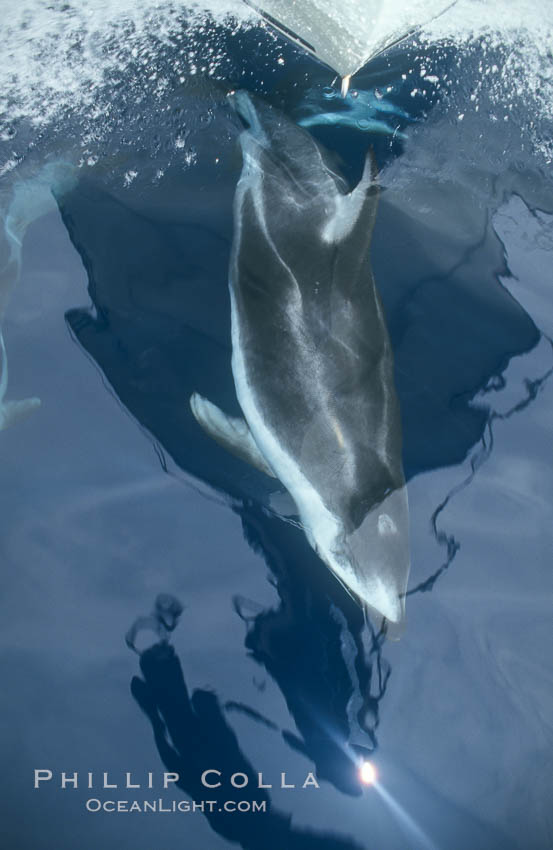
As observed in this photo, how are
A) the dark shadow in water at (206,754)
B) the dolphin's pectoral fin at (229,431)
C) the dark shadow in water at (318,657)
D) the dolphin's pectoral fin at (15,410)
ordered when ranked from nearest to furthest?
the dark shadow in water at (206,754)
the dark shadow in water at (318,657)
the dolphin's pectoral fin at (229,431)
the dolphin's pectoral fin at (15,410)

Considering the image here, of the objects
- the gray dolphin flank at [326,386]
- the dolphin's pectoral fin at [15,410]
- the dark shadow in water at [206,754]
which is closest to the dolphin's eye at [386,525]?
the gray dolphin flank at [326,386]

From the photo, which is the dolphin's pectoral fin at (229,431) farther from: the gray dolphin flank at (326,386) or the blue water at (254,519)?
the blue water at (254,519)

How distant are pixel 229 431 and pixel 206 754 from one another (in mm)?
1605

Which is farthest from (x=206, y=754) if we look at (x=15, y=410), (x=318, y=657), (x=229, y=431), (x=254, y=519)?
(x=15, y=410)

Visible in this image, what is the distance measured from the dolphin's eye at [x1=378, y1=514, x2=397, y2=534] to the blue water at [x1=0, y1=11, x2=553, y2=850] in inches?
16.8

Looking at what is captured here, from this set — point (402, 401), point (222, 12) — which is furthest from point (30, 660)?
point (222, 12)

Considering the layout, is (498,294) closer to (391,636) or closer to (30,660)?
(391,636)

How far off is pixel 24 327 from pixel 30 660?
6.36 feet

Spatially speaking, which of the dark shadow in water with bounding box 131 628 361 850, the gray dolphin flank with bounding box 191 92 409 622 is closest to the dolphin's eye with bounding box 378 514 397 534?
the gray dolphin flank with bounding box 191 92 409 622

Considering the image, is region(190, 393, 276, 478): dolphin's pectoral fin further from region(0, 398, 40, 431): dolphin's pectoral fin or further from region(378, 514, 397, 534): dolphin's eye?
region(0, 398, 40, 431): dolphin's pectoral fin

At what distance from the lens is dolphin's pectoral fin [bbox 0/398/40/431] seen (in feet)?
12.5

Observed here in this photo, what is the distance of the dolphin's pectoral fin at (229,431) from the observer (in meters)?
3.63

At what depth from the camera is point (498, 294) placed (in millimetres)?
4379

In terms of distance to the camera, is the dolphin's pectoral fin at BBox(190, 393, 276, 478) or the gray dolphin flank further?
the dolphin's pectoral fin at BBox(190, 393, 276, 478)
